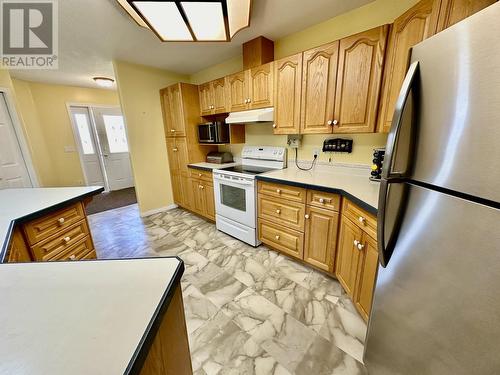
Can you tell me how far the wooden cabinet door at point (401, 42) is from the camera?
1145 millimetres

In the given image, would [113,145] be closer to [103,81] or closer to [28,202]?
[103,81]

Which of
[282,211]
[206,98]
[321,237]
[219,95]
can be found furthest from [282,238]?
[206,98]

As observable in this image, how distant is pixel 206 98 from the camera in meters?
2.95

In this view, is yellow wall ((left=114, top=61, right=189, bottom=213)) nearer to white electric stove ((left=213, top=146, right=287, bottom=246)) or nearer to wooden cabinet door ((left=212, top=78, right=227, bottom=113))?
wooden cabinet door ((left=212, top=78, right=227, bottom=113))

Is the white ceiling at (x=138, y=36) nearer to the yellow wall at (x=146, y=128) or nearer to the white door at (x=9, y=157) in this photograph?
the yellow wall at (x=146, y=128)

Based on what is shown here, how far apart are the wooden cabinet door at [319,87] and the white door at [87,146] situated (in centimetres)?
507

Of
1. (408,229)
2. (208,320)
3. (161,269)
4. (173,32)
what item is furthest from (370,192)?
(173,32)

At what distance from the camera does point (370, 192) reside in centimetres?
144

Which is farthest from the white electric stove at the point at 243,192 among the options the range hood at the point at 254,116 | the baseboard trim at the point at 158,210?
the baseboard trim at the point at 158,210

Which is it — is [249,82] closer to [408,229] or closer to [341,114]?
[341,114]

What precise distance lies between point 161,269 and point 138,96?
3303mm

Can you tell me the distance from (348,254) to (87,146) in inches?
225

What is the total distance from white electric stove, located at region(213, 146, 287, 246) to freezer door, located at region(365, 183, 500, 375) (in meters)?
1.53

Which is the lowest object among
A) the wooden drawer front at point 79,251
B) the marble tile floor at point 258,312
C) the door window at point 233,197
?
the marble tile floor at point 258,312
